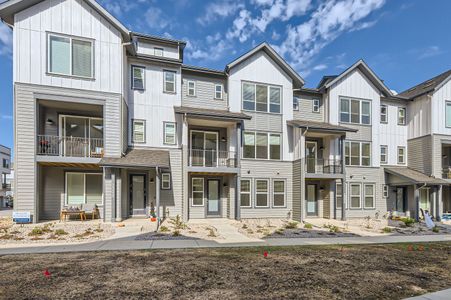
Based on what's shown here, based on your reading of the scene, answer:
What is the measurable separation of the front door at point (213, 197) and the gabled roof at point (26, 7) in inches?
390

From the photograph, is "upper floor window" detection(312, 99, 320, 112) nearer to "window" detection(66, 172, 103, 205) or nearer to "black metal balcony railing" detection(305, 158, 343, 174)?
"black metal balcony railing" detection(305, 158, 343, 174)

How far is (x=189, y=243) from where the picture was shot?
983 cm

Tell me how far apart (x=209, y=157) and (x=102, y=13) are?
997 centimetres

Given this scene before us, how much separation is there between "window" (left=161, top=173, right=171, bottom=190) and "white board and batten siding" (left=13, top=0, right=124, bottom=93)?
5434 mm

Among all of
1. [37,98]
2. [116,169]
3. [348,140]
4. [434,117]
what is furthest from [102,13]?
[434,117]

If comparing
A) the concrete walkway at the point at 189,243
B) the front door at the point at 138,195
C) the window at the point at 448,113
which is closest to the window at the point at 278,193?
the concrete walkway at the point at 189,243

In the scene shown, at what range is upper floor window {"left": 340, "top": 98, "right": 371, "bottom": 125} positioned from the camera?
759 inches

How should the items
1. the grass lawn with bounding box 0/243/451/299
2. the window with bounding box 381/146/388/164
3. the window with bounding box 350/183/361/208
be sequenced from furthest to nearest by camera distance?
1. the window with bounding box 381/146/388/164
2. the window with bounding box 350/183/361/208
3. the grass lawn with bounding box 0/243/451/299

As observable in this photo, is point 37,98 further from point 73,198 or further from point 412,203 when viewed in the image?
point 412,203

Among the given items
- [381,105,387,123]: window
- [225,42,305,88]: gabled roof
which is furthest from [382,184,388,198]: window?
[225,42,305,88]: gabled roof

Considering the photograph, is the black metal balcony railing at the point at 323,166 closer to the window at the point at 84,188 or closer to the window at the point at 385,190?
the window at the point at 385,190

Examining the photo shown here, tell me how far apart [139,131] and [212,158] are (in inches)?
189

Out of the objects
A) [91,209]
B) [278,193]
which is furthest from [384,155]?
[91,209]

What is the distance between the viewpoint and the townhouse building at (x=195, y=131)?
13.2 meters
